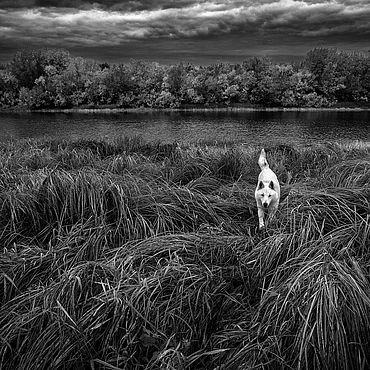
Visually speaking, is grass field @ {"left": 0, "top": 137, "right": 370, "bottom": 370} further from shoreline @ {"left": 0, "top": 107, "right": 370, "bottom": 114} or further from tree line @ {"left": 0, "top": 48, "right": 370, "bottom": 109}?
tree line @ {"left": 0, "top": 48, "right": 370, "bottom": 109}

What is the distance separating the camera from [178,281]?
3502 millimetres

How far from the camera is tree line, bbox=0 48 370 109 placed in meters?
91.7

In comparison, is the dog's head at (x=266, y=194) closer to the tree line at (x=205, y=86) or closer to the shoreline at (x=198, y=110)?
the shoreline at (x=198, y=110)

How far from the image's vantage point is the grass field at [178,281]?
113 inches

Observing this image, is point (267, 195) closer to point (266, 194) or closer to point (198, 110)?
point (266, 194)

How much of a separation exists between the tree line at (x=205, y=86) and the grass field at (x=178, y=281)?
86.9 metres

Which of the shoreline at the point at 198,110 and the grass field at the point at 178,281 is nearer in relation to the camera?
the grass field at the point at 178,281

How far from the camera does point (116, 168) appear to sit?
8109mm

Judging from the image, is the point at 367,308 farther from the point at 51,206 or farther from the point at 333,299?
the point at 51,206

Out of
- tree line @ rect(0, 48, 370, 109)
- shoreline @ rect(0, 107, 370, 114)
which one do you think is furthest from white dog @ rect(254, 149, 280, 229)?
tree line @ rect(0, 48, 370, 109)

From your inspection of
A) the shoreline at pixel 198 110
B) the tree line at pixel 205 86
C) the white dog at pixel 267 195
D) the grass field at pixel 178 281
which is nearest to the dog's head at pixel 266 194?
the white dog at pixel 267 195

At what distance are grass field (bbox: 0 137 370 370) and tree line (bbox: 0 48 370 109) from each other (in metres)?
86.9

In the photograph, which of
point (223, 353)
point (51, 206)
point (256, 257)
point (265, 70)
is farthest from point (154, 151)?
point (265, 70)

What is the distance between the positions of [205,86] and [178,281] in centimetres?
9373
